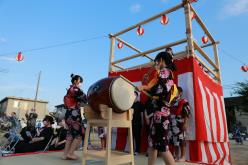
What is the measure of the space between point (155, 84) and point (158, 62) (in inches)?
11.3

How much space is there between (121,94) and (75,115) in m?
1.23

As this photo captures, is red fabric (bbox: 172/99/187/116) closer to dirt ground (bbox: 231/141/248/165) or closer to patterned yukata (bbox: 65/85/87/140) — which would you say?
patterned yukata (bbox: 65/85/87/140)

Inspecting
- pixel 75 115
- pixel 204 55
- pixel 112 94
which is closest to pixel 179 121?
pixel 112 94

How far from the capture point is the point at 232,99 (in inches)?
877

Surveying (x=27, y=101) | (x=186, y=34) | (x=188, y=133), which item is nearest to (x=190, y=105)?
(x=188, y=133)

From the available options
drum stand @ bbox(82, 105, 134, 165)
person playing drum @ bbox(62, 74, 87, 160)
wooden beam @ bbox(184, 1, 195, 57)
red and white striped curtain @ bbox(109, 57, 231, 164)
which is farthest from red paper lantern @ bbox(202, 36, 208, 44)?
drum stand @ bbox(82, 105, 134, 165)

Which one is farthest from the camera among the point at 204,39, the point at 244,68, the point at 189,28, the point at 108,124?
the point at 244,68

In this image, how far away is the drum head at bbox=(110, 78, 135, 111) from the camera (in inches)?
86.6

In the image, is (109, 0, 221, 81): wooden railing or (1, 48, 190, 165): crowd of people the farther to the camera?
(109, 0, 221, 81): wooden railing

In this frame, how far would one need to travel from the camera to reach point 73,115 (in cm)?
316

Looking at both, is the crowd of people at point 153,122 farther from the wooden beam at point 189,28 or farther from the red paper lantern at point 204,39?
the red paper lantern at point 204,39

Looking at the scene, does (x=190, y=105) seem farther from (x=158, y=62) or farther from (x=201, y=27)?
(x=201, y=27)

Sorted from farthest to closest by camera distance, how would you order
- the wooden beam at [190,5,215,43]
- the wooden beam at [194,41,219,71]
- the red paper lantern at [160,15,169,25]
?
the red paper lantern at [160,15,169,25]
the wooden beam at [190,5,215,43]
the wooden beam at [194,41,219,71]

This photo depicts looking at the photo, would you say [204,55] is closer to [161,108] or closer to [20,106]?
[161,108]
